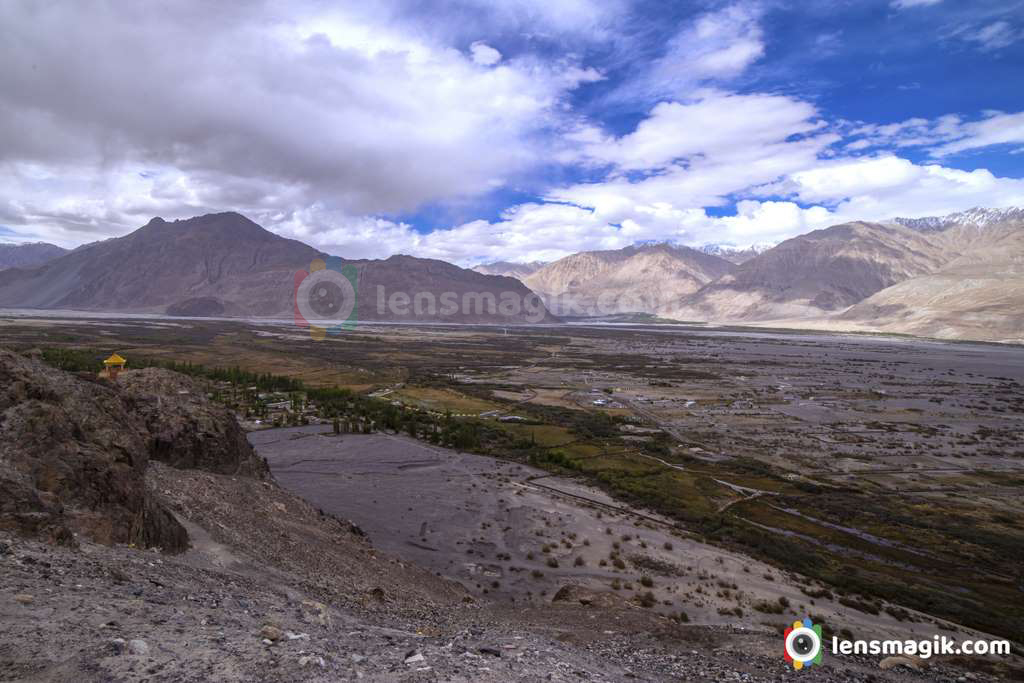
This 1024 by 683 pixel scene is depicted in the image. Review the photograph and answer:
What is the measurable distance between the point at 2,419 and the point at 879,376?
99028mm

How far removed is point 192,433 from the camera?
1859 cm

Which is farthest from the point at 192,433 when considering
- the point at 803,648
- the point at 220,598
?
the point at 803,648

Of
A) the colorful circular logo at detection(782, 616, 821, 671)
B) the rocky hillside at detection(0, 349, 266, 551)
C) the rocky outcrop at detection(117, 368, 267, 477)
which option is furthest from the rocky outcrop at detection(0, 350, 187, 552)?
the colorful circular logo at detection(782, 616, 821, 671)

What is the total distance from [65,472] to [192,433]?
8.54 meters

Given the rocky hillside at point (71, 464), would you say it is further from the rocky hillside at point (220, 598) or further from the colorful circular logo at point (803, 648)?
the colorful circular logo at point (803, 648)

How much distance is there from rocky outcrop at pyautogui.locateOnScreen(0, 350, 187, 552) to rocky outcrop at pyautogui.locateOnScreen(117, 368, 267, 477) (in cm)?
428

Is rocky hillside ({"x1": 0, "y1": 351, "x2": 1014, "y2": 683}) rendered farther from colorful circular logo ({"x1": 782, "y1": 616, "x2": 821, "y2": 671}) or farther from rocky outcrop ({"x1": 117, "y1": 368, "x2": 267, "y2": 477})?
colorful circular logo ({"x1": 782, "y1": 616, "x2": 821, "y2": 671})

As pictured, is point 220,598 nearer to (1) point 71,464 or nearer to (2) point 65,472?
(2) point 65,472

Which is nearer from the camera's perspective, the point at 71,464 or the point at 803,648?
the point at 71,464

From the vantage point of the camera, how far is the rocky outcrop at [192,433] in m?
17.9

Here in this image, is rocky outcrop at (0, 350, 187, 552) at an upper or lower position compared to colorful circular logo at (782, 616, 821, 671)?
upper

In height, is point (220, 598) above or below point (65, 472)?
below

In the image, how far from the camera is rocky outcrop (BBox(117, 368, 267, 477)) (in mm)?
17906

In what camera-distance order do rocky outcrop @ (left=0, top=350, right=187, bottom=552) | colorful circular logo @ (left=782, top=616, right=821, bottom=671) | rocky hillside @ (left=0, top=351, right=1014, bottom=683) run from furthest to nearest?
1. colorful circular logo @ (left=782, top=616, right=821, bottom=671)
2. rocky outcrop @ (left=0, top=350, right=187, bottom=552)
3. rocky hillside @ (left=0, top=351, right=1014, bottom=683)
